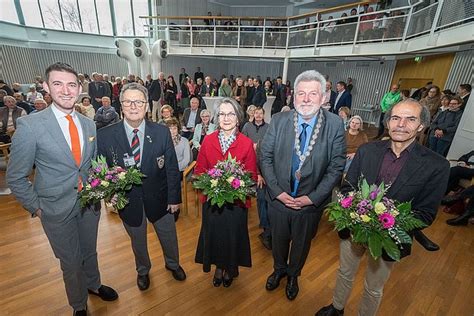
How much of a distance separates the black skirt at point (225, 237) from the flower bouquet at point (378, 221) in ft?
3.16

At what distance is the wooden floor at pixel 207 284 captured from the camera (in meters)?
2.18

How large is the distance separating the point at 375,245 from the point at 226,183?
3.40 feet

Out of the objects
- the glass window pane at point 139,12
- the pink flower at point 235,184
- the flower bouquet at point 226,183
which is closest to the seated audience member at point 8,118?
the flower bouquet at point 226,183

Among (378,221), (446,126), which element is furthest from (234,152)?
(446,126)

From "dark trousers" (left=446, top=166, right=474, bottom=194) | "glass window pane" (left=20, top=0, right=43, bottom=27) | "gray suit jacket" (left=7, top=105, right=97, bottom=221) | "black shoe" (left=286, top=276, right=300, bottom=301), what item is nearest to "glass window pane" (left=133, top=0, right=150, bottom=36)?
"glass window pane" (left=20, top=0, right=43, bottom=27)

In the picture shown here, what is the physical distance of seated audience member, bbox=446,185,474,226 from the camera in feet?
11.8

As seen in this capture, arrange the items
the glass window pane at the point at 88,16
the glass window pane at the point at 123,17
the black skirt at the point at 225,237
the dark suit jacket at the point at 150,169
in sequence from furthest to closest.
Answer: the glass window pane at the point at 123,17 < the glass window pane at the point at 88,16 < the black skirt at the point at 225,237 < the dark suit jacket at the point at 150,169

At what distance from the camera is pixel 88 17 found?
1284 cm

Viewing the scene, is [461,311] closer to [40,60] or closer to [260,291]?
[260,291]

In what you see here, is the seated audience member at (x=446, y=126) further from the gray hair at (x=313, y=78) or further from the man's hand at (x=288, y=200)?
the man's hand at (x=288, y=200)

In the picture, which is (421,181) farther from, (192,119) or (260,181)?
(192,119)

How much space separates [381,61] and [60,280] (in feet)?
43.0

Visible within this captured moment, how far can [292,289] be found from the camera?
7.50 feet

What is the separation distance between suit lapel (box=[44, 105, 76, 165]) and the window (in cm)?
1512
